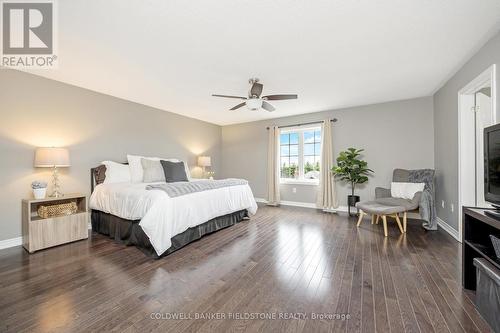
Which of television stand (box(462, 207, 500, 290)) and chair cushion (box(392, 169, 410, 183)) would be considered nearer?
television stand (box(462, 207, 500, 290))

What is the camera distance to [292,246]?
9.01 feet

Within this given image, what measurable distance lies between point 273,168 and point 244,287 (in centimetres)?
390

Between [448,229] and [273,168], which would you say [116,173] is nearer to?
[273,168]

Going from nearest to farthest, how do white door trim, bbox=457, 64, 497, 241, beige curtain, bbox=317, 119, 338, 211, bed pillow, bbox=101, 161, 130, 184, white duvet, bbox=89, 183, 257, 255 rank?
white door trim, bbox=457, 64, 497, 241 → white duvet, bbox=89, 183, 257, 255 → bed pillow, bbox=101, 161, 130, 184 → beige curtain, bbox=317, 119, 338, 211

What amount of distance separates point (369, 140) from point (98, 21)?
15.7 feet

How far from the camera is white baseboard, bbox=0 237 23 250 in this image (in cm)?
266

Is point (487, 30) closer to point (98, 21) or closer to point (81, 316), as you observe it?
point (98, 21)

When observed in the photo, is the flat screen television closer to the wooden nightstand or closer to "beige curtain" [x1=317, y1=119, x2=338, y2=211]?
"beige curtain" [x1=317, y1=119, x2=338, y2=211]

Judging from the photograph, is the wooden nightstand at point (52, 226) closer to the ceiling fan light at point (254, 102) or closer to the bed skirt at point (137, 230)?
the bed skirt at point (137, 230)

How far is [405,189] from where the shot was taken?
364 cm

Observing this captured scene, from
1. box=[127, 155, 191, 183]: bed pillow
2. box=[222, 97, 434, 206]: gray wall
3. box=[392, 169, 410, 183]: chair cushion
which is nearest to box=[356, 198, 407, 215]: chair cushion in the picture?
box=[392, 169, 410, 183]: chair cushion

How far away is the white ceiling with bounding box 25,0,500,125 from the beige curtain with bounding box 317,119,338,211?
4.10 ft

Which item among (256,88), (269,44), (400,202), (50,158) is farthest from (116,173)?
(400,202)

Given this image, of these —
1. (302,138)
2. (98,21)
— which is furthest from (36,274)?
(302,138)
